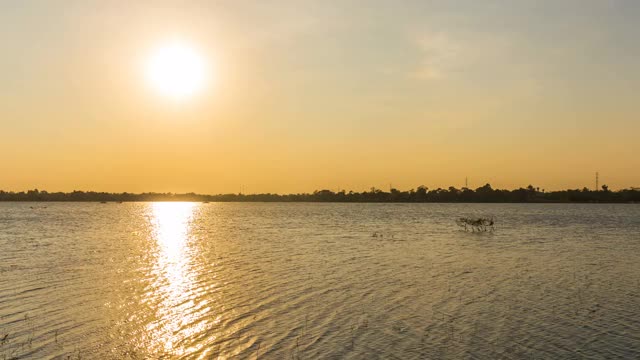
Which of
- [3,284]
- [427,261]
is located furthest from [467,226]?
[3,284]

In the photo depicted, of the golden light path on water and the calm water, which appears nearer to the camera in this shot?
the calm water

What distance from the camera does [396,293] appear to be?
101 ft

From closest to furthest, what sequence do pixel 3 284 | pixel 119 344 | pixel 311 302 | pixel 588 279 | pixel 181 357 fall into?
pixel 181 357, pixel 119 344, pixel 311 302, pixel 3 284, pixel 588 279

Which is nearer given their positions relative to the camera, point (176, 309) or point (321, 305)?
point (176, 309)

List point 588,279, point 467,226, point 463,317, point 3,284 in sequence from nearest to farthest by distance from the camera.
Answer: point 463,317 → point 3,284 → point 588,279 → point 467,226

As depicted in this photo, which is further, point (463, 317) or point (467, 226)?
point (467, 226)

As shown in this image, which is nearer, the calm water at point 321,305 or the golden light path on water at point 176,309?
the calm water at point 321,305

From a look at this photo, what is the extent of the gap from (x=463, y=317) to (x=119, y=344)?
15.8 m

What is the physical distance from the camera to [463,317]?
2488 centimetres

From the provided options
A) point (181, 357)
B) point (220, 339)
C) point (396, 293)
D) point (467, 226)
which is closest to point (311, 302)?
point (396, 293)

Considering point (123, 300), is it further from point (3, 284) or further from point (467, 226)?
point (467, 226)

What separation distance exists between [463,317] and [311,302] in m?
8.26

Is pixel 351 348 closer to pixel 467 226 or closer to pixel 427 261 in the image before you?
pixel 427 261

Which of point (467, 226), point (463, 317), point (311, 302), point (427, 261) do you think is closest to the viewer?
point (463, 317)
